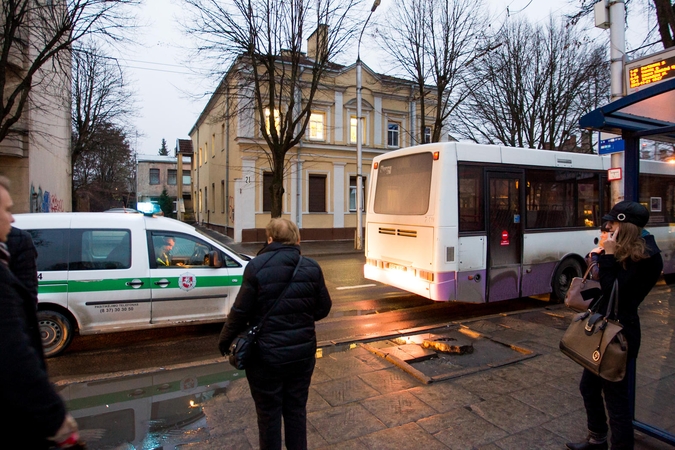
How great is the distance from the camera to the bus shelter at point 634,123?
3.37m

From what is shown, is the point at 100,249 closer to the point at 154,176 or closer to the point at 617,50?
the point at 617,50

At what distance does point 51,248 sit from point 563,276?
9.25 meters

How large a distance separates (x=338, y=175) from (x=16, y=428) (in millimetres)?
23089

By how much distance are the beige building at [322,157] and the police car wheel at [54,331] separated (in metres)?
16.1

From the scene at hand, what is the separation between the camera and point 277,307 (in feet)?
8.67

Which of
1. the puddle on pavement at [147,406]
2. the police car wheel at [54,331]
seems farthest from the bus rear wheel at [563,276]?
the police car wheel at [54,331]

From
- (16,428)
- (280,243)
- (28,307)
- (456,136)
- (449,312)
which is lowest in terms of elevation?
(449,312)

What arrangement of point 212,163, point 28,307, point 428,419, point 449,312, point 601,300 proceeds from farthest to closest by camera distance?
1. point 212,163
2. point 449,312
3. point 428,419
4. point 601,300
5. point 28,307

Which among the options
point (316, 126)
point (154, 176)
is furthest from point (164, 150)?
point (316, 126)

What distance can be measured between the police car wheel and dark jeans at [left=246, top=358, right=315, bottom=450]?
4262 mm

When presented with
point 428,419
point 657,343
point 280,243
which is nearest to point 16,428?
point 280,243

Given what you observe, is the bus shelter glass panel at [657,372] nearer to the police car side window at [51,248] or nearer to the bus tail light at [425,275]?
the bus tail light at [425,275]

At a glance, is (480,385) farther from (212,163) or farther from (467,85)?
(212,163)

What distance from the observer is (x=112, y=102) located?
26.6m
